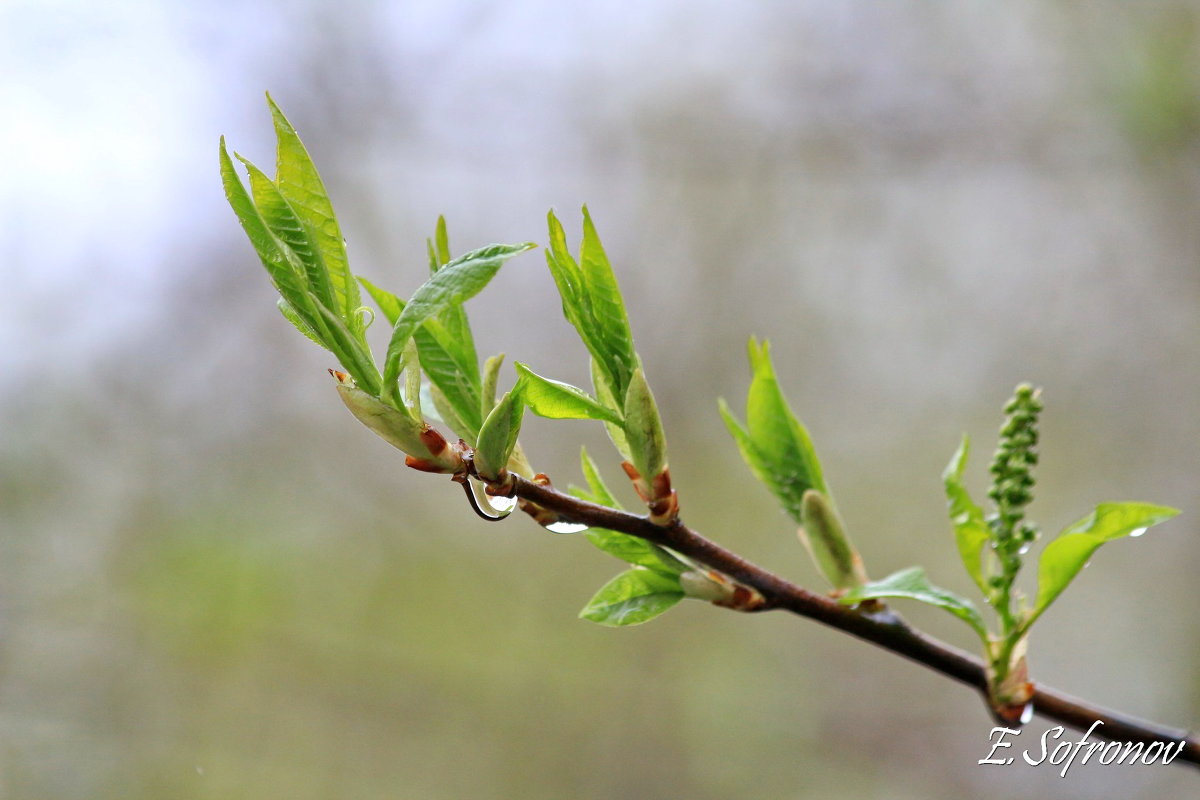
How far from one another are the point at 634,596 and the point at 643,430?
0.08 m

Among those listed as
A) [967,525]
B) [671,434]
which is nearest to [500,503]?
[967,525]

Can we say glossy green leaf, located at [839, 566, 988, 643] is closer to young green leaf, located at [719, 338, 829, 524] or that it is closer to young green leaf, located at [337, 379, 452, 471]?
young green leaf, located at [719, 338, 829, 524]

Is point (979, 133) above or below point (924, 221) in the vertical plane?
above

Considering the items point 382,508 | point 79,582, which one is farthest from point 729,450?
point 79,582

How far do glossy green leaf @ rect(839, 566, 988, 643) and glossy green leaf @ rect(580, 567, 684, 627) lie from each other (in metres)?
0.07

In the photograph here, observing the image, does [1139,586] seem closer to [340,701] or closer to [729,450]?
[729,450]

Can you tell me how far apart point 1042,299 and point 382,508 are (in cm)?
116

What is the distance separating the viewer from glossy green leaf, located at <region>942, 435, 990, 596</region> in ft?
1.39

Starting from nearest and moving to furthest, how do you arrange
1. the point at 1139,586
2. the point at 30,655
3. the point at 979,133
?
the point at 30,655 < the point at 1139,586 < the point at 979,133

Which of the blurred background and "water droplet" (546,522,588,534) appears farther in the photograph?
the blurred background

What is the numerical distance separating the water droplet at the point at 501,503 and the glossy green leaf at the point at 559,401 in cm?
3

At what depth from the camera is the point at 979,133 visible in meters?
1.58

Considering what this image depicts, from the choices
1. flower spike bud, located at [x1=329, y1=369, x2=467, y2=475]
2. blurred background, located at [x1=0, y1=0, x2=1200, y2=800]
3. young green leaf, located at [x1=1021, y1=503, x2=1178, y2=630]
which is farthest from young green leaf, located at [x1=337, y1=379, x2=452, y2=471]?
blurred background, located at [x1=0, y1=0, x2=1200, y2=800]

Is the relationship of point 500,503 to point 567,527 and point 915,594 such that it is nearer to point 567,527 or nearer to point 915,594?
point 567,527
